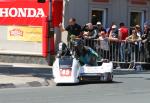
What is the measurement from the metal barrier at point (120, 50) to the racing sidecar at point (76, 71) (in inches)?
219

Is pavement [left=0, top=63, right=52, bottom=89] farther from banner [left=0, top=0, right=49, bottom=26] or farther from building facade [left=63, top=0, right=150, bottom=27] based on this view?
building facade [left=63, top=0, right=150, bottom=27]

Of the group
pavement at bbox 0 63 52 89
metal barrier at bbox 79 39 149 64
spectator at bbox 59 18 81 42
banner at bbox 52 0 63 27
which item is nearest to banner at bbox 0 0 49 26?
banner at bbox 52 0 63 27

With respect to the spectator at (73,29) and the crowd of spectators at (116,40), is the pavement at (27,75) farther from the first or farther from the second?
the spectator at (73,29)

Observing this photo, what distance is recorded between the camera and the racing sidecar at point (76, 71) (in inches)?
656

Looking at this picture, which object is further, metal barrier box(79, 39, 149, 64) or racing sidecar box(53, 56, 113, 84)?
metal barrier box(79, 39, 149, 64)

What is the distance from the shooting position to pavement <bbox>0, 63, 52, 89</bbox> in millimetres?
16484

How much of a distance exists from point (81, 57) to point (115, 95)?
4302 mm

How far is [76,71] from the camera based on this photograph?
16.7m

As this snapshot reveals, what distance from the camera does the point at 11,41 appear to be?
25.4 metres

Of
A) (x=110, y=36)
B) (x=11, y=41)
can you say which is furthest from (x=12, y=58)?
(x=110, y=36)

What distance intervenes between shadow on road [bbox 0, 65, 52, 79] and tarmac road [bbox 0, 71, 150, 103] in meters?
2.73

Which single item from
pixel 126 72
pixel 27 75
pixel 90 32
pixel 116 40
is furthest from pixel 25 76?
pixel 116 40

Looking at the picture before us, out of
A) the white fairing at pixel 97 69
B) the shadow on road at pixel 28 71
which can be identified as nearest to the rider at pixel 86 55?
the white fairing at pixel 97 69

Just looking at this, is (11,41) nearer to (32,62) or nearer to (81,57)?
(32,62)
